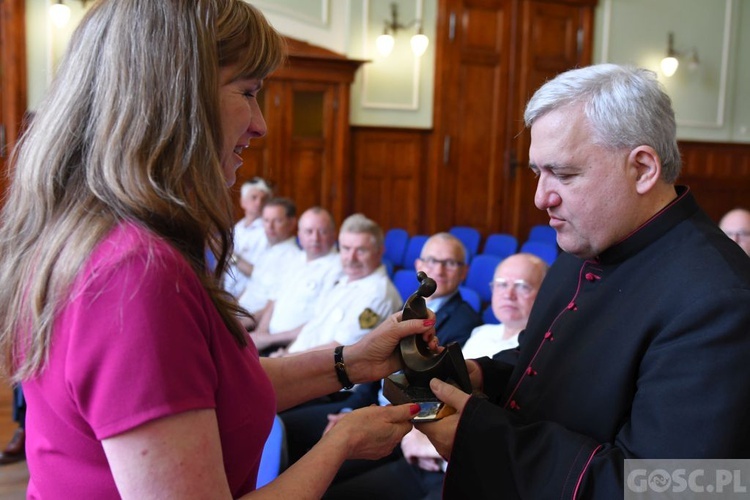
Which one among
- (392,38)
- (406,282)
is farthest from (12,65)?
(406,282)

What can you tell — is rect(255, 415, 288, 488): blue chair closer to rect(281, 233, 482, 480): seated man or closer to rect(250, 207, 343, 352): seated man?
rect(281, 233, 482, 480): seated man

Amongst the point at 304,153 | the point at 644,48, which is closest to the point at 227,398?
the point at 304,153

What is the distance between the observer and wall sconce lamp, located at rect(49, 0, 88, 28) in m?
6.79

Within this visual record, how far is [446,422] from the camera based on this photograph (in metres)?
1.45

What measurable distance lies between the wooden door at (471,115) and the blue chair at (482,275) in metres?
3.35

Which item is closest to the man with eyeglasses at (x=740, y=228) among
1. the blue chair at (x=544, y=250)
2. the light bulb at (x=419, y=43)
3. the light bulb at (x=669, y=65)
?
the blue chair at (x=544, y=250)

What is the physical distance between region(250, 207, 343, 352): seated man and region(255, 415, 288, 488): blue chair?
2048 mm

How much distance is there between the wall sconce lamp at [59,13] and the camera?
679 centimetres

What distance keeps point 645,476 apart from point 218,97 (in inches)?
37.4

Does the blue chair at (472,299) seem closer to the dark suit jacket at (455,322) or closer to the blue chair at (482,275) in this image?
the blue chair at (482,275)

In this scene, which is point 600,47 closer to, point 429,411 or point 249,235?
point 249,235

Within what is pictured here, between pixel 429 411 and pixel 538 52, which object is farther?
pixel 538 52

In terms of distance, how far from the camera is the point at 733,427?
1.16 m

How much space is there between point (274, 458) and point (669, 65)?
8370 mm
